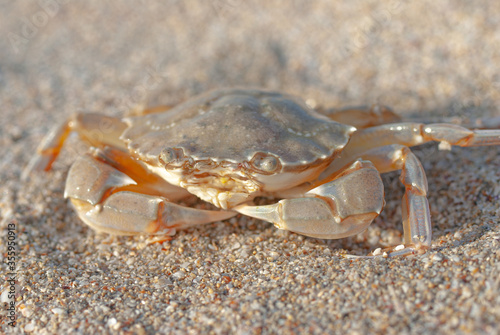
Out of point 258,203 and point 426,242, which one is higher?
point 426,242

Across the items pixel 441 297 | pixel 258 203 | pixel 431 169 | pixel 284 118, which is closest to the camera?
pixel 441 297

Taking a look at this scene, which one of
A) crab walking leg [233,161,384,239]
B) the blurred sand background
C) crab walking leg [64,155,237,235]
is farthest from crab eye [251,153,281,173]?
the blurred sand background

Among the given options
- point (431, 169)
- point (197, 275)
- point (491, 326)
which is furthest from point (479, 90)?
point (197, 275)

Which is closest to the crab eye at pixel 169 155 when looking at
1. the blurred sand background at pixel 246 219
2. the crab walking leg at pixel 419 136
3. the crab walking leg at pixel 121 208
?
the crab walking leg at pixel 121 208

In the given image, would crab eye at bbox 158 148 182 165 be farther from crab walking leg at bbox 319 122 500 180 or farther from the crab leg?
Result: the crab leg

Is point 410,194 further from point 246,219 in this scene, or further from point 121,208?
point 121,208

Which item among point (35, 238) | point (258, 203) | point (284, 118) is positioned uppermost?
point (284, 118)

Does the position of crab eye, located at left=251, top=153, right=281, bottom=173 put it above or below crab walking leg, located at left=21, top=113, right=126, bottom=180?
above

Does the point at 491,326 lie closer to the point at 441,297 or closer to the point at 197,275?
the point at 441,297
